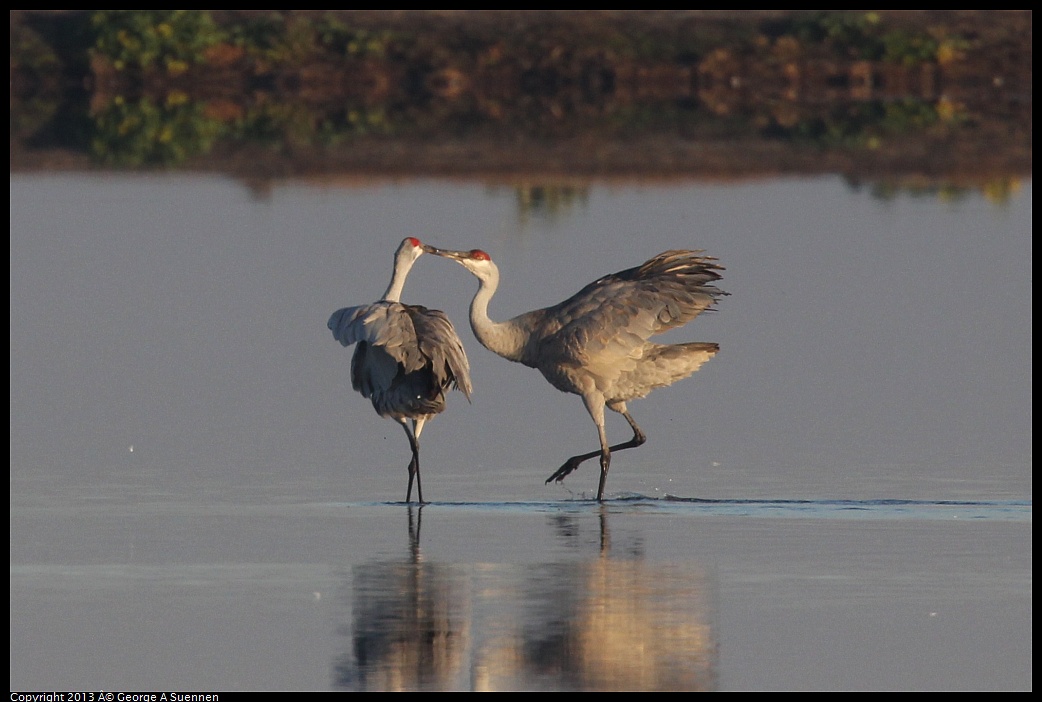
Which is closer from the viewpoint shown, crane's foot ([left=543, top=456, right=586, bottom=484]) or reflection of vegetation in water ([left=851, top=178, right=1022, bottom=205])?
crane's foot ([left=543, top=456, right=586, bottom=484])

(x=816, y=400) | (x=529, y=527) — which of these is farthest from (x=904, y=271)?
(x=529, y=527)

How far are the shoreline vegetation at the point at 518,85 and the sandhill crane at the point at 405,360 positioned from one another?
1842 centimetres

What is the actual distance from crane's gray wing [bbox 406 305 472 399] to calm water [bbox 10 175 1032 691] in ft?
1.87

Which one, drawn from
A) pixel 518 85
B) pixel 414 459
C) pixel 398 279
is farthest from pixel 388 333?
pixel 518 85

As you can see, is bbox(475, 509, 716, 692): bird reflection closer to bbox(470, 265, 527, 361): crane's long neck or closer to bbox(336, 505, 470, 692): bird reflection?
bbox(336, 505, 470, 692): bird reflection

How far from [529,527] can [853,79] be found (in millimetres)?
35893

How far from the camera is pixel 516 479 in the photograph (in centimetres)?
1244

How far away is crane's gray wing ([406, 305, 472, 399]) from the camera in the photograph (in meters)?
12.4

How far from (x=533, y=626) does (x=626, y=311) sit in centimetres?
488

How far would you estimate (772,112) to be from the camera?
130 ft

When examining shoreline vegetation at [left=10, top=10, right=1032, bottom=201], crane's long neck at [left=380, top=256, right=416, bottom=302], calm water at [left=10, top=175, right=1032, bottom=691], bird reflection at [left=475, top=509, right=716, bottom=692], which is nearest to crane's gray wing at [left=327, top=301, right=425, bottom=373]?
calm water at [left=10, top=175, right=1032, bottom=691]

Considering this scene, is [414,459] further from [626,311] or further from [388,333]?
[626,311]

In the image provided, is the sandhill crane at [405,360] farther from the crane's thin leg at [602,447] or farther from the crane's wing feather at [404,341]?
the crane's thin leg at [602,447]
